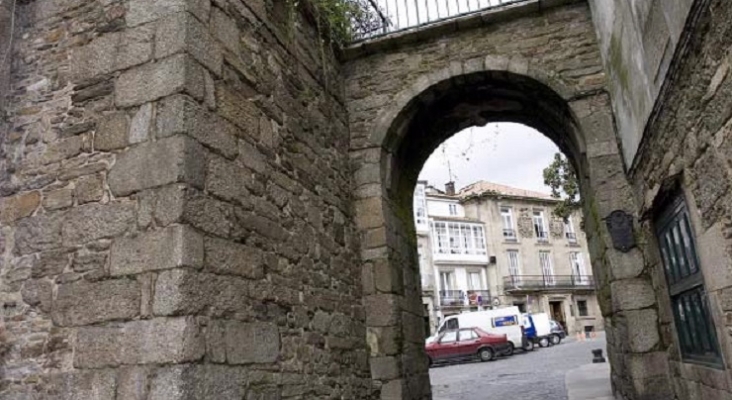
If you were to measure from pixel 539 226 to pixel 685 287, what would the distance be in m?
30.1

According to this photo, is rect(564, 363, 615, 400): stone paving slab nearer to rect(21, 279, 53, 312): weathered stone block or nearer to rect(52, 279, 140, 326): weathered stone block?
rect(52, 279, 140, 326): weathered stone block

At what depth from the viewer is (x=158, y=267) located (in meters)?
2.89

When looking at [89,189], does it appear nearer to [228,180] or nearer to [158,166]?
[158,166]

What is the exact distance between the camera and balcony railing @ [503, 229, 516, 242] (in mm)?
31781

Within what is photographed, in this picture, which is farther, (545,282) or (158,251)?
(545,282)

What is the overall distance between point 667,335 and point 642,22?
8.23 feet

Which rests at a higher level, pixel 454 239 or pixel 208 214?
pixel 454 239

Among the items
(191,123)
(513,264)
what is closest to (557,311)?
(513,264)

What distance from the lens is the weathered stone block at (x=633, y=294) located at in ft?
15.3

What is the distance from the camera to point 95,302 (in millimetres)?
3018

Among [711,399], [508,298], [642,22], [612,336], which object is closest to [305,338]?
[711,399]

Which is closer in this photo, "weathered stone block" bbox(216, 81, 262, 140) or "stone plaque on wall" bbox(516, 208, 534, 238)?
"weathered stone block" bbox(216, 81, 262, 140)

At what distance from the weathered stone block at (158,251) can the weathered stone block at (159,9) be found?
1332 millimetres

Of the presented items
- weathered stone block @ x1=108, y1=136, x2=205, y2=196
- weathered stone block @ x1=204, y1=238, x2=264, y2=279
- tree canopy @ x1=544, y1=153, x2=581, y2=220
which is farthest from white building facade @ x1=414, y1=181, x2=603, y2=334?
weathered stone block @ x1=108, y1=136, x2=205, y2=196
